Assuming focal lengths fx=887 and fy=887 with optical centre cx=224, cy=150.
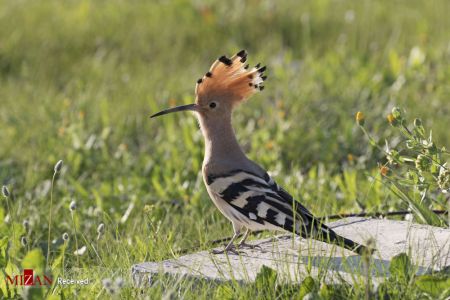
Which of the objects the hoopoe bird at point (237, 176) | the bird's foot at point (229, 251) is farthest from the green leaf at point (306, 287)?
the bird's foot at point (229, 251)

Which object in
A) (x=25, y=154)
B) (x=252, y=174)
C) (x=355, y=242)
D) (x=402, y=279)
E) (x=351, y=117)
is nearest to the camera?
(x=402, y=279)

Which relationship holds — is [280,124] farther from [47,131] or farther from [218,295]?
[218,295]

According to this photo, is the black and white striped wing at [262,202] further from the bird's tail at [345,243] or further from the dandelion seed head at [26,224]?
the dandelion seed head at [26,224]

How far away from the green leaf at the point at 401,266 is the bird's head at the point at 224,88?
1.09 m

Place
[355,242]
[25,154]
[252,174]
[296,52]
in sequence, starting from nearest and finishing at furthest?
1. [355,242]
2. [252,174]
3. [25,154]
4. [296,52]

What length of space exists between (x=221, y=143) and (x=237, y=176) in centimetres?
21

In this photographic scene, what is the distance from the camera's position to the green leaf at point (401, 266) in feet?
9.31

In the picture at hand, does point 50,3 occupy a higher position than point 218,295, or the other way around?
point 50,3

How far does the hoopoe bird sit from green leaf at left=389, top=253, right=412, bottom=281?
0.27 m

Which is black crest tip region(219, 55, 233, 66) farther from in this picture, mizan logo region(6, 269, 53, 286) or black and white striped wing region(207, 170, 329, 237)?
mizan logo region(6, 269, 53, 286)

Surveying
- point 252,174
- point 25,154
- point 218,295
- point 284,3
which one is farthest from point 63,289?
point 284,3

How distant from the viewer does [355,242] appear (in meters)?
3.31

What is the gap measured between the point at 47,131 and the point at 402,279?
353cm

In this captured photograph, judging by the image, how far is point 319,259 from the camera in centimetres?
302
